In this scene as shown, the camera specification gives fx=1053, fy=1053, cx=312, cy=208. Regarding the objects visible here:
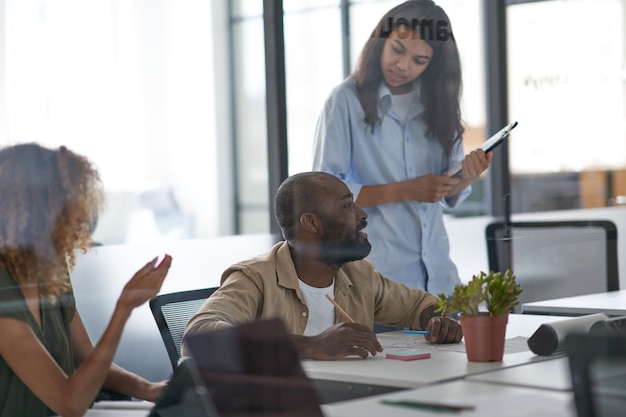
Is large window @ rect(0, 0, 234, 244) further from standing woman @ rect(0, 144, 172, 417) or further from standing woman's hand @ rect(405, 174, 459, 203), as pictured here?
standing woman's hand @ rect(405, 174, 459, 203)

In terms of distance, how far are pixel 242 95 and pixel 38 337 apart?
203cm

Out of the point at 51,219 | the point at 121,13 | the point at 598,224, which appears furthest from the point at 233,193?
the point at 598,224

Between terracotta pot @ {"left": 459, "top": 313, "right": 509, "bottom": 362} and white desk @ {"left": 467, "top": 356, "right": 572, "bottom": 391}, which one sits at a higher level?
terracotta pot @ {"left": 459, "top": 313, "right": 509, "bottom": 362}

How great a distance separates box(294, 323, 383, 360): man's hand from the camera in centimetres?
262

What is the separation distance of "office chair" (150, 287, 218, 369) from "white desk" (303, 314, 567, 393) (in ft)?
1.61

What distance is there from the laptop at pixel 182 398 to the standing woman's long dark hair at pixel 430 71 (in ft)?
6.94

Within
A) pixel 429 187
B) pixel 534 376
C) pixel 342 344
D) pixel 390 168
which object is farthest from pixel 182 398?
pixel 429 187

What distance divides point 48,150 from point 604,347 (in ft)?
7.42

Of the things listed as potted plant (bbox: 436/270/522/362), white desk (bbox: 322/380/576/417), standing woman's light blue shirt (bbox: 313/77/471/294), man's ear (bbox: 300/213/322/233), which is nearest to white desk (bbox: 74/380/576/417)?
white desk (bbox: 322/380/576/417)

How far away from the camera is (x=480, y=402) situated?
1.99 m

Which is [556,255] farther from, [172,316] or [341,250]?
[172,316]

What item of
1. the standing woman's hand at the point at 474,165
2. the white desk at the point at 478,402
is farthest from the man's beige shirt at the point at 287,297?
the standing woman's hand at the point at 474,165

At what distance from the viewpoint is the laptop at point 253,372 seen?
1.83 meters

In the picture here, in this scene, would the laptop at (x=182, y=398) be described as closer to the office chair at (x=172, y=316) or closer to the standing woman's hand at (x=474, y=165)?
the office chair at (x=172, y=316)
